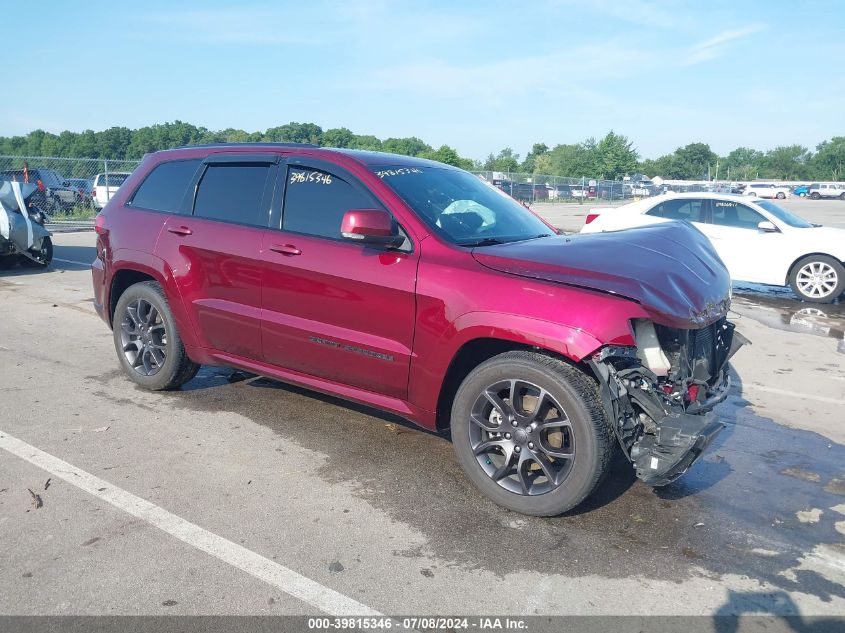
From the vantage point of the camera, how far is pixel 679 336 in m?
3.57

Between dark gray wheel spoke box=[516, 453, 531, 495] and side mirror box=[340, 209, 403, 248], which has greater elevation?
side mirror box=[340, 209, 403, 248]

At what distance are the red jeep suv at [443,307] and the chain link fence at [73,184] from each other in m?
18.9

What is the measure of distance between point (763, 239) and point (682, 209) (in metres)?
1.33

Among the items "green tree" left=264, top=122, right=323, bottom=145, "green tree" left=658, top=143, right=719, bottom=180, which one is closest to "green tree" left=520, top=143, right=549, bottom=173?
"green tree" left=658, top=143, right=719, bottom=180

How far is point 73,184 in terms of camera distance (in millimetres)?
25016

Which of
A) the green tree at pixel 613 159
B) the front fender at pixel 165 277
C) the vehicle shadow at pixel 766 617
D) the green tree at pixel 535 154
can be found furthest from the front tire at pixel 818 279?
the green tree at pixel 535 154

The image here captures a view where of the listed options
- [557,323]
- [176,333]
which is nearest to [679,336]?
[557,323]

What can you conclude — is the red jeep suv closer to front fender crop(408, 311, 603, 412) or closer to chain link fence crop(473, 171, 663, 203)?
front fender crop(408, 311, 603, 412)

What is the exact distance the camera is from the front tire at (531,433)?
337 cm

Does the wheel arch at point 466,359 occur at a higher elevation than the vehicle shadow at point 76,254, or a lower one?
higher

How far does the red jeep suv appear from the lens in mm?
3365

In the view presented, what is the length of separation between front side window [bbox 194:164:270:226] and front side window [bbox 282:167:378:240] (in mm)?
232

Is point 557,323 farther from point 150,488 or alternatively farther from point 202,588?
point 150,488

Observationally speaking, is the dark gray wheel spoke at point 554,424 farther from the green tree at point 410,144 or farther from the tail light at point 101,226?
the green tree at point 410,144
